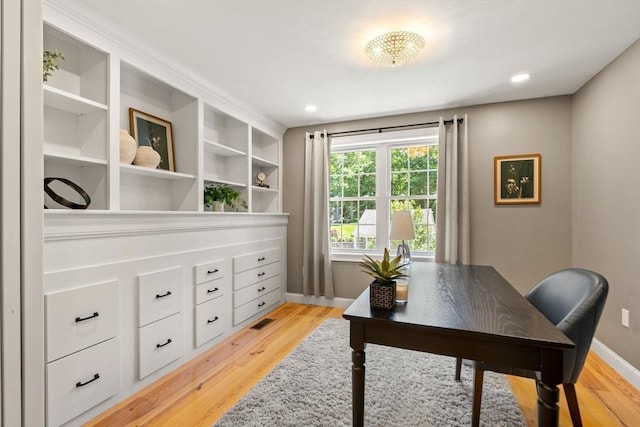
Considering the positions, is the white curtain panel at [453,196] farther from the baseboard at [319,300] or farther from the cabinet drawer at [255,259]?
the cabinet drawer at [255,259]

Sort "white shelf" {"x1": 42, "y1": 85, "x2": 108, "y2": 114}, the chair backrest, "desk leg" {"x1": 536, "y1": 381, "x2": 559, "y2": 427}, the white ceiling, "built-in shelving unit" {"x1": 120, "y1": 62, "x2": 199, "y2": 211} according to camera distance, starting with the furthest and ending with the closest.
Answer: "built-in shelving unit" {"x1": 120, "y1": 62, "x2": 199, "y2": 211}
the white ceiling
"white shelf" {"x1": 42, "y1": 85, "x2": 108, "y2": 114}
the chair backrest
"desk leg" {"x1": 536, "y1": 381, "x2": 559, "y2": 427}

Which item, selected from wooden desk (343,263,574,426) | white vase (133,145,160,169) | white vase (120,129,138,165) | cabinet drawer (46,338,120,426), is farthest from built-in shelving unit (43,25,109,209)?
wooden desk (343,263,574,426)

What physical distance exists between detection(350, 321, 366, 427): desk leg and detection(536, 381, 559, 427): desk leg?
0.64 meters

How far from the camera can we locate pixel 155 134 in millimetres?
2637

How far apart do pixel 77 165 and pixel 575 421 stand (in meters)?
3.16

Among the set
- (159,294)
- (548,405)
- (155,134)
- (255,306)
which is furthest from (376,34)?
(255,306)

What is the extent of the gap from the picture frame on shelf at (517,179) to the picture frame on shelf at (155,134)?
324 cm

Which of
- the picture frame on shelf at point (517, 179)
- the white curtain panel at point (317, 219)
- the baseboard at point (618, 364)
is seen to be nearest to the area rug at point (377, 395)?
the baseboard at point (618, 364)

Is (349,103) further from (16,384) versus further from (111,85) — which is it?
(16,384)

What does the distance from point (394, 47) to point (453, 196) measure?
184cm

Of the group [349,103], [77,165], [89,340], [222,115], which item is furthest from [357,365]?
[222,115]

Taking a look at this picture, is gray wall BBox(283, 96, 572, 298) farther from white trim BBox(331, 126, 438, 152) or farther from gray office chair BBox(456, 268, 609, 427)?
gray office chair BBox(456, 268, 609, 427)

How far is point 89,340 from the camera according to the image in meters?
1.80

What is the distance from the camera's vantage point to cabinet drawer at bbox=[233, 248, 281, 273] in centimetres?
320
